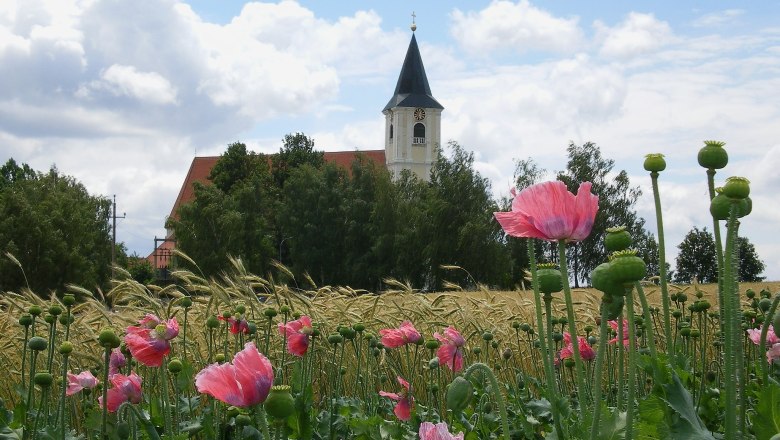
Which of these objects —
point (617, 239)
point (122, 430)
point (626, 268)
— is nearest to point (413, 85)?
point (122, 430)

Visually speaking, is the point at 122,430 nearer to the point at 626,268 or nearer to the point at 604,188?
the point at 626,268

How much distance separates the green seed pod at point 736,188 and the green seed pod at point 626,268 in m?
0.22

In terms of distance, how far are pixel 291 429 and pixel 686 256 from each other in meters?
42.2

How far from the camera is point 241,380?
1.46 m

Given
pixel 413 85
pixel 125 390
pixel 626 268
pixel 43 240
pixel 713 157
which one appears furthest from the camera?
pixel 413 85

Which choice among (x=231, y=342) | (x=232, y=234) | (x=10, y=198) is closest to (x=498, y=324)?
(x=231, y=342)

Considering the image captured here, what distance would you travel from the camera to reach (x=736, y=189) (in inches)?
56.8

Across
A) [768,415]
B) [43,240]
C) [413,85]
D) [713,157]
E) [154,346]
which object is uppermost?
[413,85]

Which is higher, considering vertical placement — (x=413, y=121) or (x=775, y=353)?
(x=413, y=121)

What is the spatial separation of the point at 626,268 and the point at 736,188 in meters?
0.26

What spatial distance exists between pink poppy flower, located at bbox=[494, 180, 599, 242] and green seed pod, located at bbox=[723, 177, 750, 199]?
0.20 metres

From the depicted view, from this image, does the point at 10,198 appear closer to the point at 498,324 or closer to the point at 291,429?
the point at 498,324

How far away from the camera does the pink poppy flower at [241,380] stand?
1.46m

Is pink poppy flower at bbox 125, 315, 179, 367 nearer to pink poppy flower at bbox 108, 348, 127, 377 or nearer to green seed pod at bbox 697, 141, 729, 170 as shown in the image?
pink poppy flower at bbox 108, 348, 127, 377
